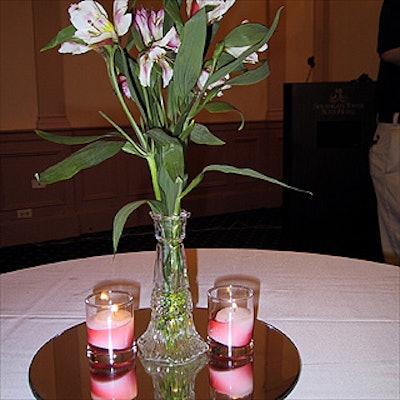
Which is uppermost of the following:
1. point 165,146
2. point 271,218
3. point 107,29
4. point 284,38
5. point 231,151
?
point 284,38

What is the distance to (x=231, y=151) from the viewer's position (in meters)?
5.59

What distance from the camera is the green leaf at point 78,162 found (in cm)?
80

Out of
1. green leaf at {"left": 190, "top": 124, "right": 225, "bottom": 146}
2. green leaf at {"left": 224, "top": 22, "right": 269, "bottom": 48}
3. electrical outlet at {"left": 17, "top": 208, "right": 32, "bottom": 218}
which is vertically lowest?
electrical outlet at {"left": 17, "top": 208, "right": 32, "bottom": 218}

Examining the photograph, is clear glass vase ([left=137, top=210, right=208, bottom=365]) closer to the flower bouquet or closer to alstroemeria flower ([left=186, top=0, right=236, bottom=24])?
the flower bouquet

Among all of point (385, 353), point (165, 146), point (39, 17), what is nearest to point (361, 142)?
point (39, 17)

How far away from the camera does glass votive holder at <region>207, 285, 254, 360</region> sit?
0.92 metres

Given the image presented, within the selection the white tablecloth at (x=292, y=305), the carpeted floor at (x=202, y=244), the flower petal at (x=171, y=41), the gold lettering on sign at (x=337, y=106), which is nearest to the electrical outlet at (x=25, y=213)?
the carpeted floor at (x=202, y=244)

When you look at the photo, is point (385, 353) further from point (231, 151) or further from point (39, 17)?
point (231, 151)

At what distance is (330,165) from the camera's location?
4.26 metres

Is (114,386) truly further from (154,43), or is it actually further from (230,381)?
(154,43)

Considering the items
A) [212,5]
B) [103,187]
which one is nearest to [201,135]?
[212,5]

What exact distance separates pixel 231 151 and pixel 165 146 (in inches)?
190

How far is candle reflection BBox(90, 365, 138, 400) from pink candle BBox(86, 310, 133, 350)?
4cm

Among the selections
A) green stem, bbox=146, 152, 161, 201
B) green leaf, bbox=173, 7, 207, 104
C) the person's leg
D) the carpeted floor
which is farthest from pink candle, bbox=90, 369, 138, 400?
the carpeted floor
